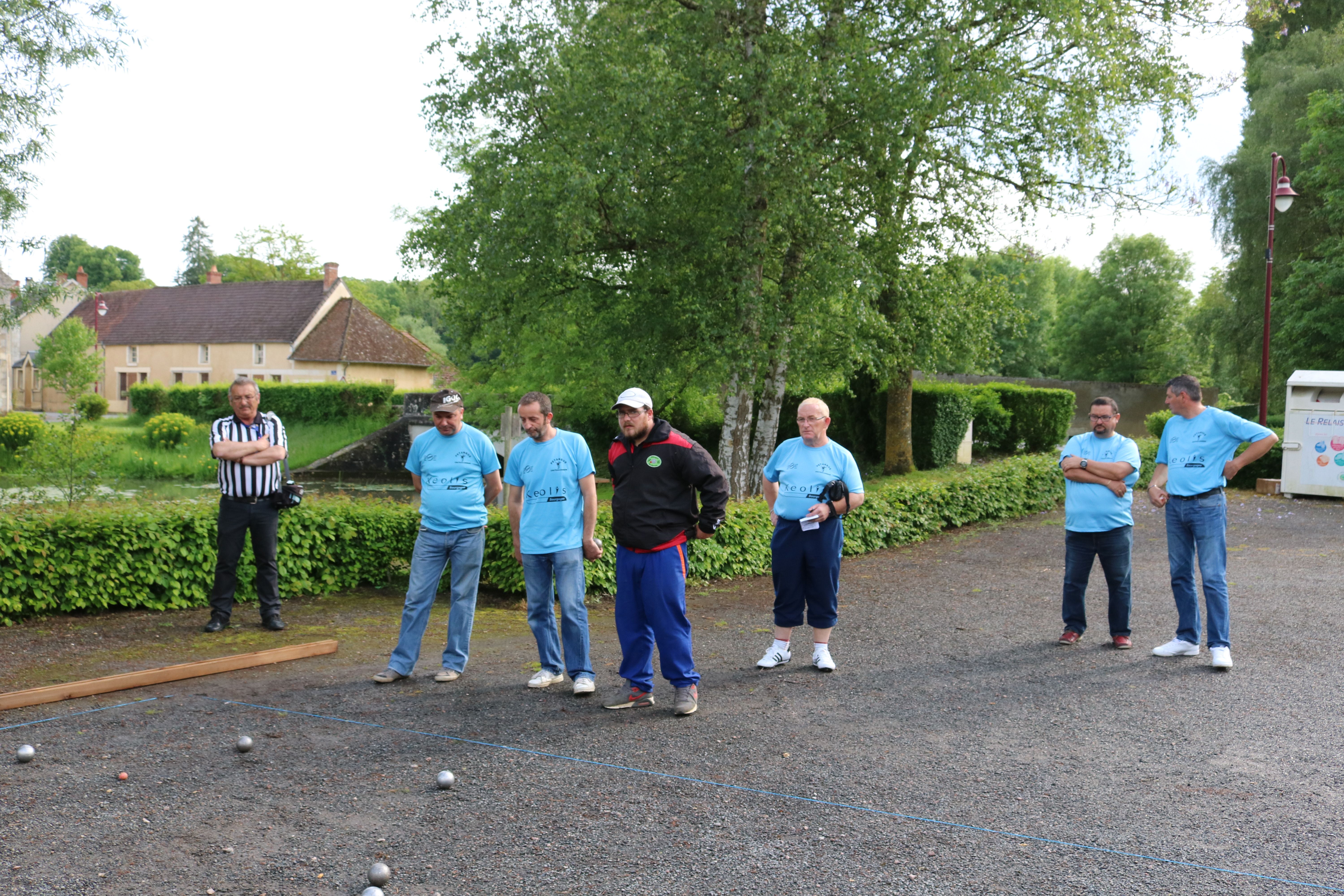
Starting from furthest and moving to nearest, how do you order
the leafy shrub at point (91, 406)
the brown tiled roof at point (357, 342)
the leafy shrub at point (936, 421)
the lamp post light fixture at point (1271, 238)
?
the brown tiled roof at point (357, 342) → the leafy shrub at point (91, 406) → the leafy shrub at point (936, 421) → the lamp post light fixture at point (1271, 238)

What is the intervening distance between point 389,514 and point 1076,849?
7574mm

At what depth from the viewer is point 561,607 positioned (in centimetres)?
668

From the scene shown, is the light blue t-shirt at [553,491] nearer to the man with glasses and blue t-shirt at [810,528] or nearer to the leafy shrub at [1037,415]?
the man with glasses and blue t-shirt at [810,528]

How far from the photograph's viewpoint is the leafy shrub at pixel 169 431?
35.8m

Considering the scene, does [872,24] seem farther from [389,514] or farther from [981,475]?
[389,514]

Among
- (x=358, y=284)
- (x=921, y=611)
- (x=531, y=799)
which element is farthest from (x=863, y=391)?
(x=358, y=284)

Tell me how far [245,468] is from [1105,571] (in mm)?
6797

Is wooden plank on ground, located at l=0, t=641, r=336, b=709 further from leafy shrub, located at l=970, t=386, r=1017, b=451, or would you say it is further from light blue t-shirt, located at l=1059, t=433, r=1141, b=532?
leafy shrub, located at l=970, t=386, r=1017, b=451

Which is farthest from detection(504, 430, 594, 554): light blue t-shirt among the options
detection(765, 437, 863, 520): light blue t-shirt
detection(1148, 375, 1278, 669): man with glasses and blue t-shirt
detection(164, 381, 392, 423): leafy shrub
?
detection(164, 381, 392, 423): leafy shrub

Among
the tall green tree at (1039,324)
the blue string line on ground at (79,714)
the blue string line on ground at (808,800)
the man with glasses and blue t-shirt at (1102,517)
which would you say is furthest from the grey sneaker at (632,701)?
the tall green tree at (1039,324)

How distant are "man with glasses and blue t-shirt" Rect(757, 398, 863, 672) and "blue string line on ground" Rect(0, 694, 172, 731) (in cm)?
388

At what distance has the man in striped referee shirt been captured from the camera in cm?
825

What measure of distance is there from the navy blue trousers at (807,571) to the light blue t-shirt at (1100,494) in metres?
2.05

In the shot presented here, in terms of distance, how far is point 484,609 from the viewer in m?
9.63
